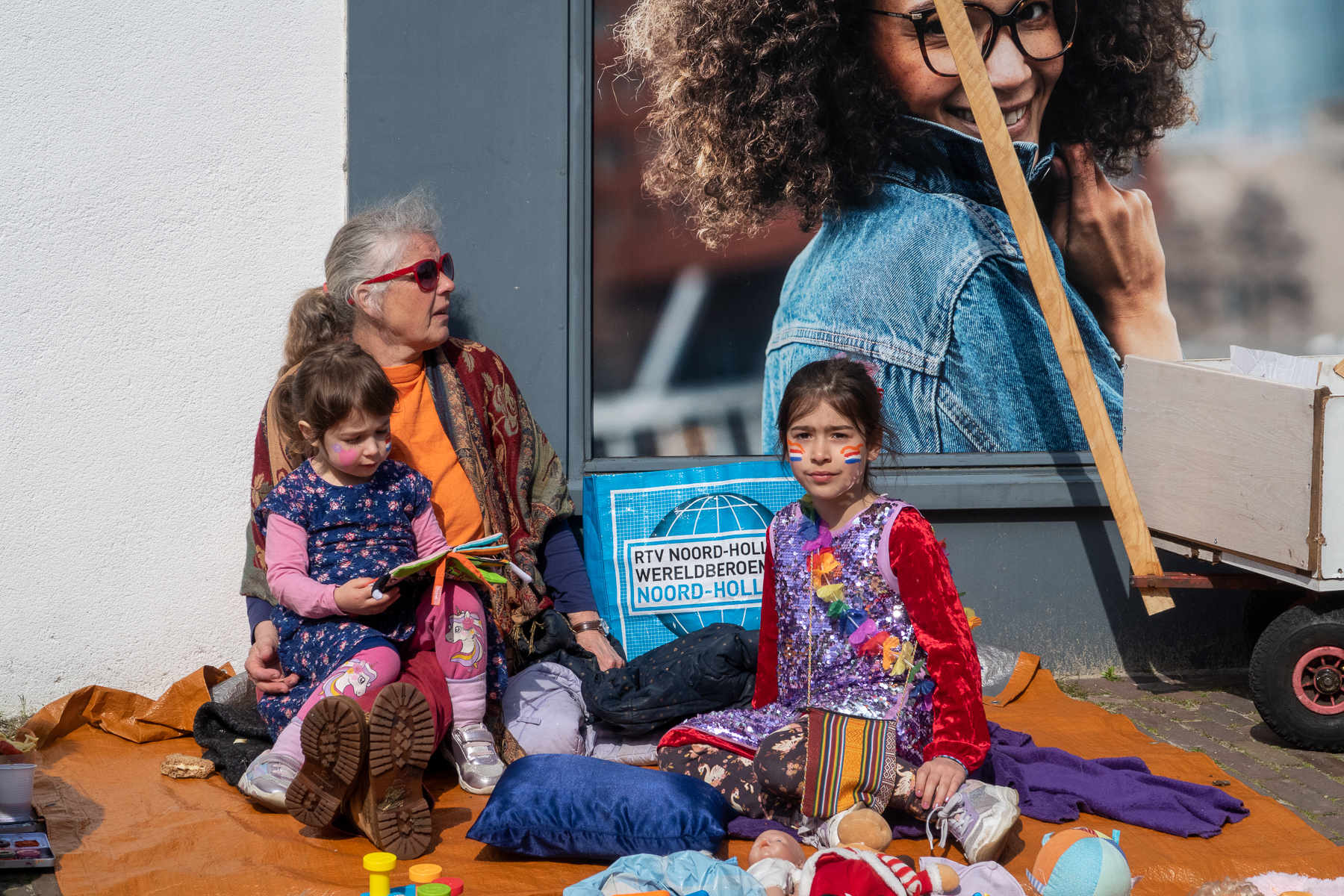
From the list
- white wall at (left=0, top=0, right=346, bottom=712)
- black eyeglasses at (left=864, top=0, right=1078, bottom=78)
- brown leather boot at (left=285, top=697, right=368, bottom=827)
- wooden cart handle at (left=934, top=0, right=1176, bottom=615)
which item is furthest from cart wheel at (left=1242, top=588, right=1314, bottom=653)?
white wall at (left=0, top=0, right=346, bottom=712)

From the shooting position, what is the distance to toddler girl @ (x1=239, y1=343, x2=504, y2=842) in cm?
300

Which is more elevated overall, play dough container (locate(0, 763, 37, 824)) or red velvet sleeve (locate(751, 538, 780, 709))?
red velvet sleeve (locate(751, 538, 780, 709))

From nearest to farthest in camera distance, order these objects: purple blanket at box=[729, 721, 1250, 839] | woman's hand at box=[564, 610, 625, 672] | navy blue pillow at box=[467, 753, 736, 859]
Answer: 1. navy blue pillow at box=[467, 753, 736, 859]
2. purple blanket at box=[729, 721, 1250, 839]
3. woman's hand at box=[564, 610, 625, 672]

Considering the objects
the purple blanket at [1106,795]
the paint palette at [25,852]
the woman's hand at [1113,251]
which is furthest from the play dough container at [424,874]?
the woman's hand at [1113,251]

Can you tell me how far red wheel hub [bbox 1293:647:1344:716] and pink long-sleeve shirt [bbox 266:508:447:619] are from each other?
9.08 feet

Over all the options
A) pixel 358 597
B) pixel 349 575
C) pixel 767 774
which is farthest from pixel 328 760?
pixel 767 774

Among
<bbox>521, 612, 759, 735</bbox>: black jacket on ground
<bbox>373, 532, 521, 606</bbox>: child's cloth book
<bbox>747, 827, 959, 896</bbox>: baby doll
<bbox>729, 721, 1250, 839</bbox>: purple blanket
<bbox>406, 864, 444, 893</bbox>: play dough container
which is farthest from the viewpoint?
<bbox>521, 612, 759, 735</bbox>: black jacket on ground

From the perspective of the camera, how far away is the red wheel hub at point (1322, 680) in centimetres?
353

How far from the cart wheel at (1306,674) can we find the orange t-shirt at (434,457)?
2553 millimetres

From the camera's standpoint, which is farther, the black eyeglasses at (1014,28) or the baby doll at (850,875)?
the black eyeglasses at (1014,28)

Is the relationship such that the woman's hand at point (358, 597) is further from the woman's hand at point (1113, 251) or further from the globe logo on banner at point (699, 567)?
the woman's hand at point (1113, 251)

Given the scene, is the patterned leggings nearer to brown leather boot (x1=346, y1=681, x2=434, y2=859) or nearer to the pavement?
brown leather boot (x1=346, y1=681, x2=434, y2=859)

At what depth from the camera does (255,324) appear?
3.96m

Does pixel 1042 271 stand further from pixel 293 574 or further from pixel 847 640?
pixel 293 574
